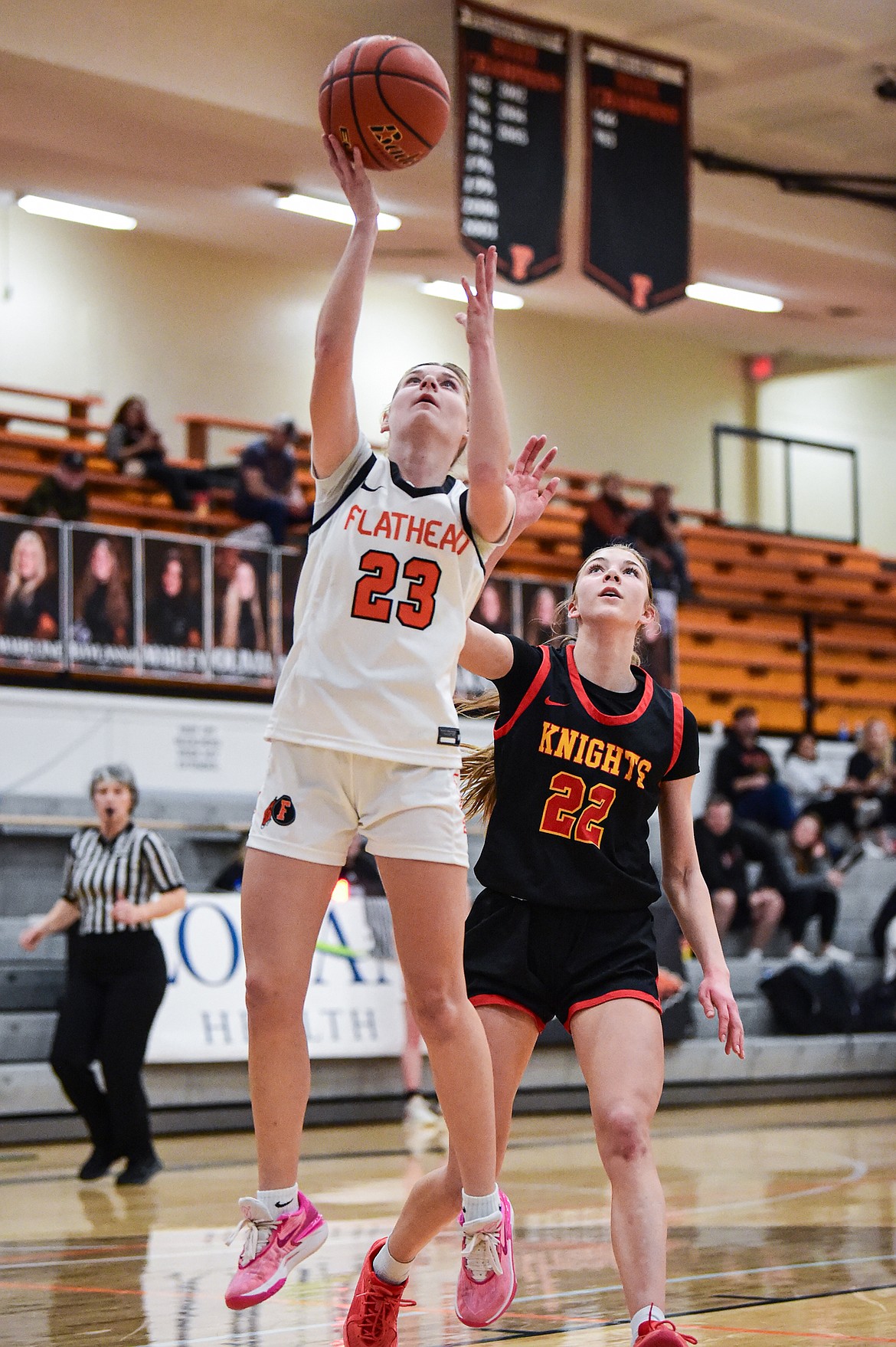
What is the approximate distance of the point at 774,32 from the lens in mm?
13648

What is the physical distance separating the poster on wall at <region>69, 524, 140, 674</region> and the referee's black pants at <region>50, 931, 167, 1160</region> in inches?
156

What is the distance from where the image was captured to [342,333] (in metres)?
3.52

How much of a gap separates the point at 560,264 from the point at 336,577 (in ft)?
27.7

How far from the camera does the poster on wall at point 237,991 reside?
9.78 m

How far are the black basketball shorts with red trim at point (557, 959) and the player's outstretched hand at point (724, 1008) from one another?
0.12 m

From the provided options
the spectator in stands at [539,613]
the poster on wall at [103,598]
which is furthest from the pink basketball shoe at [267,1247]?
the spectator in stands at [539,613]

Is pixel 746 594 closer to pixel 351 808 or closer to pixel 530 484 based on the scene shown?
pixel 530 484

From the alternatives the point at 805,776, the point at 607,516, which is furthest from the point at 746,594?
the point at 805,776

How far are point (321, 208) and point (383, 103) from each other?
1173cm

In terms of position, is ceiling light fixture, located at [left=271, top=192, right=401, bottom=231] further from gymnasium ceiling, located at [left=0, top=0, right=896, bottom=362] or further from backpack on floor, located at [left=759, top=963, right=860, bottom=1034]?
backpack on floor, located at [left=759, top=963, right=860, bottom=1034]

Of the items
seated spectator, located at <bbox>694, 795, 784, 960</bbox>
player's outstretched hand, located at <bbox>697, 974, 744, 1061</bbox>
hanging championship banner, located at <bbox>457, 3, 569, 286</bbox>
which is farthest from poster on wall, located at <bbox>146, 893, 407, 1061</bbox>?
player's outstretched hand, located at <bbox>697, 974, 744, 1061</bbox>

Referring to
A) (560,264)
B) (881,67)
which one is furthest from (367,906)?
(881,67)

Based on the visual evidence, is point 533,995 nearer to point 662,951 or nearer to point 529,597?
point 662,951

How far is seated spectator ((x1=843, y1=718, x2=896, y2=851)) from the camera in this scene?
14711mm
